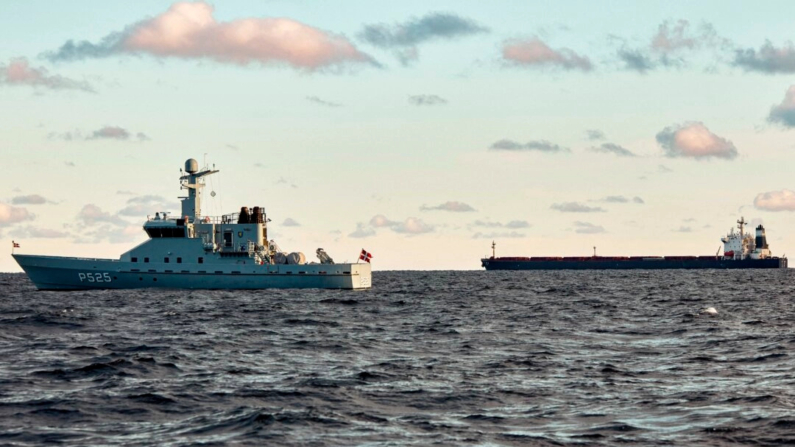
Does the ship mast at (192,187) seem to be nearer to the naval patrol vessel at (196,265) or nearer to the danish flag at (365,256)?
the naval patrol vessel at (196,265)

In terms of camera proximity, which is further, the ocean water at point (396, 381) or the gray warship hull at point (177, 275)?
the gray warship hull at point (177, 275)

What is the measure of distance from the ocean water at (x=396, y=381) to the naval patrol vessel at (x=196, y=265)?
31.5 m

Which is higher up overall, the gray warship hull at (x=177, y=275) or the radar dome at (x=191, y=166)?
the radar dome at (x=191, y=166)

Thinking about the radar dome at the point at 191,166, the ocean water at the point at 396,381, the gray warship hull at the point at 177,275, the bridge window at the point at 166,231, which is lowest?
the ocean water at the point at 396,381

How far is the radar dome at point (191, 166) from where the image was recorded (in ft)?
276

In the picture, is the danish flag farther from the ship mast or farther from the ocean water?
the ocean water

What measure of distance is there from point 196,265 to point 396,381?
56285 mm

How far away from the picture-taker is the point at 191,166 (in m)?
84.1

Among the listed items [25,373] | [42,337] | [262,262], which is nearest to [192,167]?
[262,262]

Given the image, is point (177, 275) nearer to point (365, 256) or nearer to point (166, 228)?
point (166, 228)

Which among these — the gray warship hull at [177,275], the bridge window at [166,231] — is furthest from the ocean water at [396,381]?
the bridge window at [166,231]

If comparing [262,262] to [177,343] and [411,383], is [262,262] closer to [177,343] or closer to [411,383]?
[177,343]

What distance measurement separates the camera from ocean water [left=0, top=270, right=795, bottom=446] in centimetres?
1823

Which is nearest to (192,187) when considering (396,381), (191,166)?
(191,166)
